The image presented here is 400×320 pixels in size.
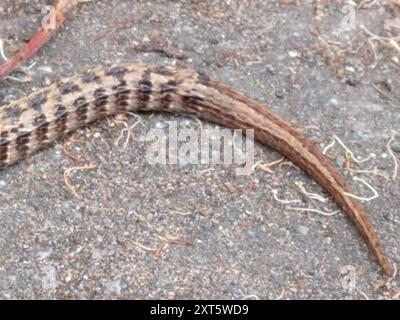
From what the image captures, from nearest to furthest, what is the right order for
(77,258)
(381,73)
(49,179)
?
(77,258)
(49,179)
(381,73)

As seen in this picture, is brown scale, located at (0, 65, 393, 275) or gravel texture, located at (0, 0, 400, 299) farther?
brown scale, located at (0, 65, 393, 275)

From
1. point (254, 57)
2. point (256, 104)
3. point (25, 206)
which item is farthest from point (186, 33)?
point (25, 206)

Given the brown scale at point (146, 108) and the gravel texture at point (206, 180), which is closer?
the gravel texture at point (206, 180)

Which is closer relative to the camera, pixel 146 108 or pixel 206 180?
pixel 206 180

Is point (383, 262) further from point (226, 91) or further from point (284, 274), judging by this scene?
point (226, 91)

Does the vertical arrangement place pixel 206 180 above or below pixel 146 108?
below
